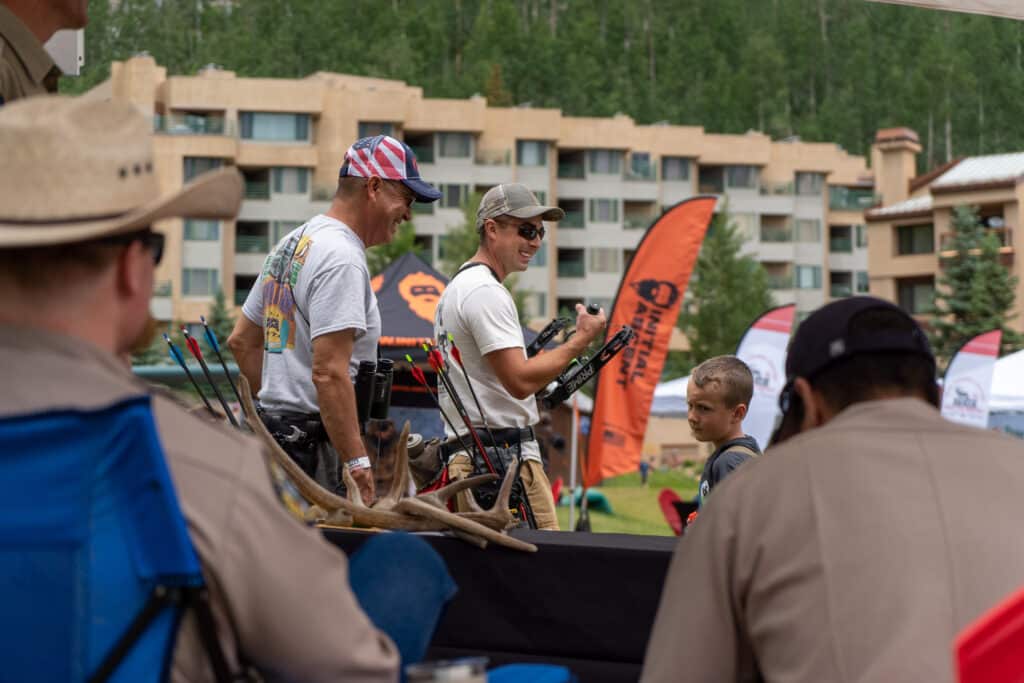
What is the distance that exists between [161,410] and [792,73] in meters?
120

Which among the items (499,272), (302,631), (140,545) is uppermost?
(499,272)

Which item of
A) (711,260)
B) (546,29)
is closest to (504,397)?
(711,260)

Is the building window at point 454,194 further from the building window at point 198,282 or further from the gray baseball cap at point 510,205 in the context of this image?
the gray baseball cap at point 510,205

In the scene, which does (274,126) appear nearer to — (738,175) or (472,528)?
(738,175)

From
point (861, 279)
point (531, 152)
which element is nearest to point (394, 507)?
point (531, 152)

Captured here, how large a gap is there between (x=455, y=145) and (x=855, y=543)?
7952 cm

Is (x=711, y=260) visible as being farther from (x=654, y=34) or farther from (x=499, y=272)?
(x=499, y=272)

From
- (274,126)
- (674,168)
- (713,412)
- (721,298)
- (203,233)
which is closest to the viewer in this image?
(713,412)

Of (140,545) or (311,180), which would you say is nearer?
(140,545)

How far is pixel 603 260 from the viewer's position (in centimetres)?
8462

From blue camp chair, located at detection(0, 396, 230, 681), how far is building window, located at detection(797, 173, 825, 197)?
93.0 meters

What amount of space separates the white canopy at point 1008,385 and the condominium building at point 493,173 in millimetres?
50841

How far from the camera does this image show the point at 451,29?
115 metres

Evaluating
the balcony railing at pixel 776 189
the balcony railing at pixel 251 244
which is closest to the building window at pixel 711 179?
the balcony railing at pixel 776 189
